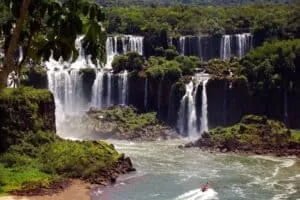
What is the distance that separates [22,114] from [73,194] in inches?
386

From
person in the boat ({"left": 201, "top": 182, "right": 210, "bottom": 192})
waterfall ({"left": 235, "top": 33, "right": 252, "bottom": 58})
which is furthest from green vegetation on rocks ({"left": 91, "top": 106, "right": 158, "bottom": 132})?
person in the boat ({"left": 201, "top": 182, "right": 210, "bottom": 192})

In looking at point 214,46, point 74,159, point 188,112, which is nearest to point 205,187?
point 74,159

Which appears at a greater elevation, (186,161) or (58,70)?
(58,70)

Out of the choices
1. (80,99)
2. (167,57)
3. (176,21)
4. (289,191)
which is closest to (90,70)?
(80,99)

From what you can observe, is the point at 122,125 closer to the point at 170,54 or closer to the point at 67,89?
the point at 67,89

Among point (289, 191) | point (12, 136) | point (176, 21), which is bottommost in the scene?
point (289, 191)

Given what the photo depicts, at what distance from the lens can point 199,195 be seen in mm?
39781

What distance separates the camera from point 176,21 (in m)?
89.3

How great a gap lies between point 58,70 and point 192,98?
1565 cm

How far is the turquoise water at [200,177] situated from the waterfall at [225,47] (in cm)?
2520

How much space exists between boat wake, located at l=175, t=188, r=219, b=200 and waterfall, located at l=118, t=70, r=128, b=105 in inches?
1229

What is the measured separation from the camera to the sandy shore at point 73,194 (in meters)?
38.3

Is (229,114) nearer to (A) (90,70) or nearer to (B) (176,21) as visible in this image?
(A) (90,70)

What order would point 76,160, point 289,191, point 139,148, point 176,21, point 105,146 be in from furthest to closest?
point 176,21
point 139,148
point 105,146
point 76,160
point 289,191
